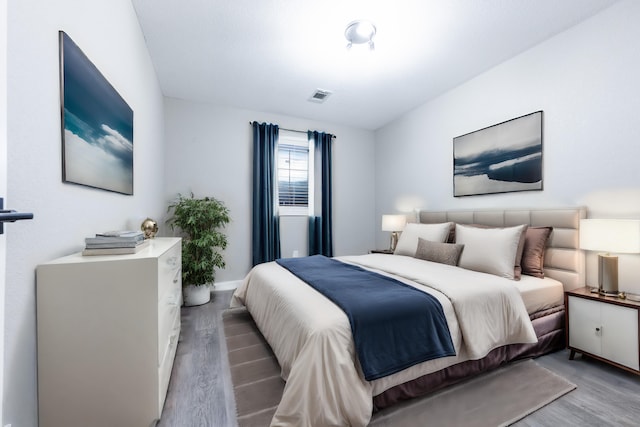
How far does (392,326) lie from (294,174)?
3315 millimetres

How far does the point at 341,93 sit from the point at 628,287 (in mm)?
3331

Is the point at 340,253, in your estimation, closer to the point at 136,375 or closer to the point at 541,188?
the point at 541,188

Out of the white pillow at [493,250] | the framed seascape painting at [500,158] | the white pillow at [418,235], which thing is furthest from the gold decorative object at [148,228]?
the framed seascape painting at [500,158]

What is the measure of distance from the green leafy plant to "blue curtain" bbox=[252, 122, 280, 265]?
0.61 meters

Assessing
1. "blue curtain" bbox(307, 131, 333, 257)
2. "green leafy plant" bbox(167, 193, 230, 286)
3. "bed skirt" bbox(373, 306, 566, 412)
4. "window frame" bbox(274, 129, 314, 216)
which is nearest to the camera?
"bed skirt" bbox(373, 306, 566, 412)

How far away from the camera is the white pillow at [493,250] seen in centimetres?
230

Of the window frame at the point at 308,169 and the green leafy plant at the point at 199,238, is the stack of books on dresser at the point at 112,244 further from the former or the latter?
the window frame at the point at 308,169

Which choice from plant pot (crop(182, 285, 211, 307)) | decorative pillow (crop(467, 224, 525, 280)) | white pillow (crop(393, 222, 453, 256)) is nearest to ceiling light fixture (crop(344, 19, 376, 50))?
white pillow (crop(393, 222, 453, 256))

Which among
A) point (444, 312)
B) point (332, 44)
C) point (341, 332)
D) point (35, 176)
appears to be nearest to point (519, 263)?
point (444, 312)

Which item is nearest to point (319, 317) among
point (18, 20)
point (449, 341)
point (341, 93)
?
point (449, 341)

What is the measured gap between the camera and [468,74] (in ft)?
10.3

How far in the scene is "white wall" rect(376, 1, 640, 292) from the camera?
2049 mm

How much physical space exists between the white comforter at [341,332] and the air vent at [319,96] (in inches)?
92.4

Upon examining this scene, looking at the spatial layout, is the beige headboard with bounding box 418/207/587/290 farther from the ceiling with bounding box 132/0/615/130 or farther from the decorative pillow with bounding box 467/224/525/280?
the ceiling with bounding box 132/0/615/130
